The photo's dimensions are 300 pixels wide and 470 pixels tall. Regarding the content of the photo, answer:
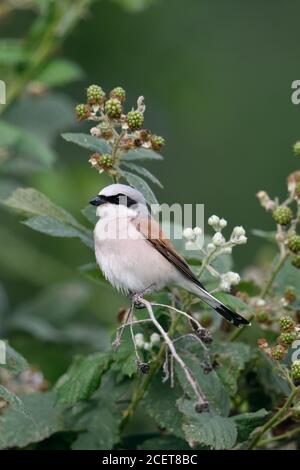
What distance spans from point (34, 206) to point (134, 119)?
68cm

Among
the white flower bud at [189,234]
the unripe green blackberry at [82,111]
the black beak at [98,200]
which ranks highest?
the unripe green blackberry at [82,111]

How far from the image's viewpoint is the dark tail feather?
3631 millimetres

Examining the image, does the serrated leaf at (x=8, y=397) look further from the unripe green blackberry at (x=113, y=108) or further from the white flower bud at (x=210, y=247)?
the unripe green blackberry at (x=113, y=108)

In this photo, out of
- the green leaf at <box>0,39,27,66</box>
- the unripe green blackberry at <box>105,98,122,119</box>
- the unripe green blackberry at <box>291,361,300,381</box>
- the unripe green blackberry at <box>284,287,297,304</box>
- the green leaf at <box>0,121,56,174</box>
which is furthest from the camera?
the green leaf at <box>0,39,27,66</box>

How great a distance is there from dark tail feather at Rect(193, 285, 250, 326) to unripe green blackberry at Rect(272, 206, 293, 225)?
1.21 feet

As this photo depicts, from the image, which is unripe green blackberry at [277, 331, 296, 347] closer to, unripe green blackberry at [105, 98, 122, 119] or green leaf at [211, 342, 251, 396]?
green leaf at [211, 342, 251, 396]

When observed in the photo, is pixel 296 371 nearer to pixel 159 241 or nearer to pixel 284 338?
pixel 284 338

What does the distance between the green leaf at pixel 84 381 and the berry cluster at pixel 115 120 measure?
0.73 m

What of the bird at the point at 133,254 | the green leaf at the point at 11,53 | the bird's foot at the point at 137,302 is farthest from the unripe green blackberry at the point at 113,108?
the green leaf at the point at 11,53

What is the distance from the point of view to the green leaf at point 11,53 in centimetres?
500

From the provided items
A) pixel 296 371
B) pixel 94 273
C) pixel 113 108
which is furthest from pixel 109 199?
pixel 296 371

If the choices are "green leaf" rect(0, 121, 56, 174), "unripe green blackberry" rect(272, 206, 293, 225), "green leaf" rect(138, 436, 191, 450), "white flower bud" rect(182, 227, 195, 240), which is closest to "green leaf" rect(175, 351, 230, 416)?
"green leaf" rect(138, 436, 191, 450)

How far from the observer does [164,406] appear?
3.70 meters

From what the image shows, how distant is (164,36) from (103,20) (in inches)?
21.7
